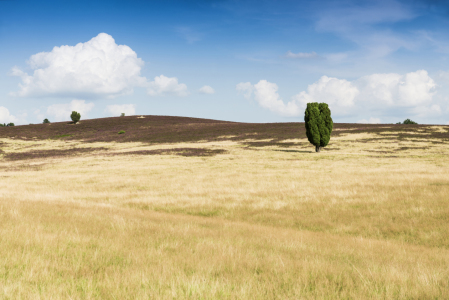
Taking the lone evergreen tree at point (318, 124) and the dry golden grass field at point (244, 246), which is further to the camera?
the lone evergreen tree at point (318, 124)

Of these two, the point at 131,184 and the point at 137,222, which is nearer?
the point at 137,222

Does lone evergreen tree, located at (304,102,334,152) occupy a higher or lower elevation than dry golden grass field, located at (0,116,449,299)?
higher

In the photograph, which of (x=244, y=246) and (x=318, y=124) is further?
(x=318, y=124)

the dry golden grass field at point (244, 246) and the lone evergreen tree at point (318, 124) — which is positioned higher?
the lone evergreen tree at point (318, 124)

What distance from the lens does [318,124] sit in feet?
165

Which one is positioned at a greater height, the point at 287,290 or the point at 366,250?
the point at 287,290

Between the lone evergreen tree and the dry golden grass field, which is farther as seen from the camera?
the lone evergreen tree

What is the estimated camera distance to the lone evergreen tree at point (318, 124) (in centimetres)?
4978

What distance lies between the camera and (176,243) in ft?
21.1

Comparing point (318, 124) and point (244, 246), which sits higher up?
point (318, 124)

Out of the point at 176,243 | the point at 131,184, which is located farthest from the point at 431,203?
the point at 131,184

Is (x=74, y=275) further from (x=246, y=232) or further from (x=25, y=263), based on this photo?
(x=246, y=232)

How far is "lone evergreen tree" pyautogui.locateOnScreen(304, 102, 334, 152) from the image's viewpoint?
49.8m

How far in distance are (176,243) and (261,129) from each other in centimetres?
8122
